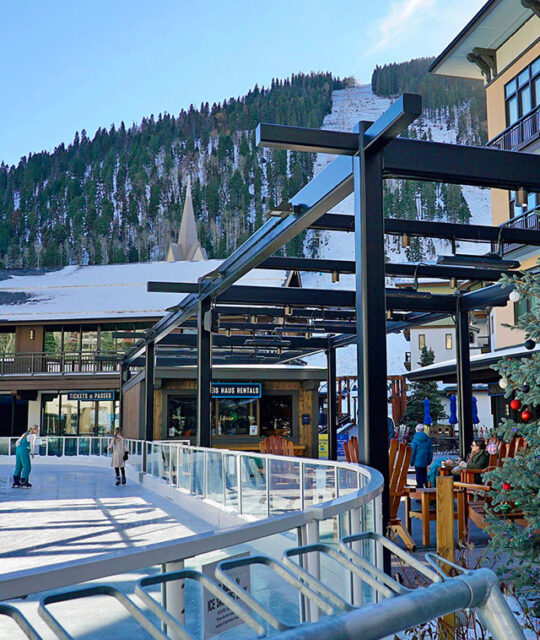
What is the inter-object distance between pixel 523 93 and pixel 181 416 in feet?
49.8

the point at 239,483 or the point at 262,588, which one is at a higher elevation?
the point at 262,588

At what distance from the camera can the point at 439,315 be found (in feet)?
50.7

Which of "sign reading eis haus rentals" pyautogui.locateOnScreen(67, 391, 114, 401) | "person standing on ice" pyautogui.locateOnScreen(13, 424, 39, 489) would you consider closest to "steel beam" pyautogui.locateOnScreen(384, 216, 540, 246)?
"person standing on ice" pyautogui.locateOnScreen(13, 424, 39, 489)

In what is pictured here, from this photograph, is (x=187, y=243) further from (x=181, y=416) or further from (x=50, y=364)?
(x=181, y=416)

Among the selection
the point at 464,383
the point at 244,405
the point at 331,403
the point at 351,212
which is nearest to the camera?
the point at 464,383

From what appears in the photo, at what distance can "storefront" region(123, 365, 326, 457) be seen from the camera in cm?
2620

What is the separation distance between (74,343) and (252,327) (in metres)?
25.3

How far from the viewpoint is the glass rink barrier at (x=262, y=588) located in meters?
1.57

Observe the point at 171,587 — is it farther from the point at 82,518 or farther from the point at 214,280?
the point at 82,518

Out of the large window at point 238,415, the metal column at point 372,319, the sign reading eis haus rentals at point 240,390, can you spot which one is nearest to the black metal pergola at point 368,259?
the metal column at point 372,319

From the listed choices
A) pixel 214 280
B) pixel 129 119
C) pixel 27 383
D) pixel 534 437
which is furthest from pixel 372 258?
pixel 129 119

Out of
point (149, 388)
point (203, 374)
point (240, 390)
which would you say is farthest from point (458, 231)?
point (240, 390)

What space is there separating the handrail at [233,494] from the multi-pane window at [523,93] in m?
13.7

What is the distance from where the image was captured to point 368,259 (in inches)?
253
